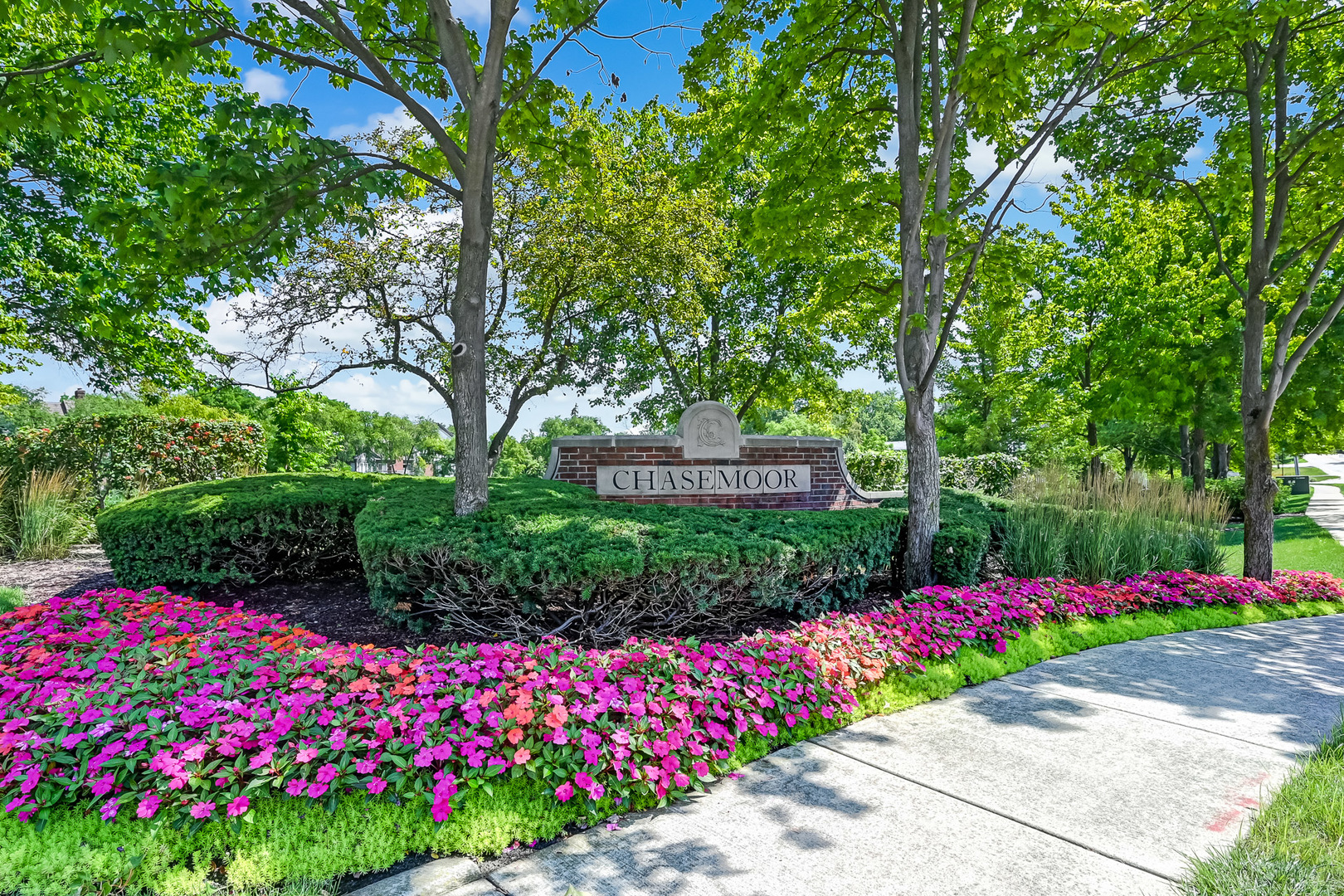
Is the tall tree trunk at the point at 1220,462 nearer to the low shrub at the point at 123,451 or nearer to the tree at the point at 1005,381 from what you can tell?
the tree at the point at 1005,381

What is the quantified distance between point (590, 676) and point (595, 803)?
684 mm

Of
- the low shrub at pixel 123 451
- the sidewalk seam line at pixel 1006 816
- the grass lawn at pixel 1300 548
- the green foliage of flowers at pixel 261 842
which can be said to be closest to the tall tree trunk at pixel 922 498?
the sidewalk seam line at pixel 1006 816

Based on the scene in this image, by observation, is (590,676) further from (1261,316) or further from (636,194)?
(636,194)

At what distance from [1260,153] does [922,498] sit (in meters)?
6.04

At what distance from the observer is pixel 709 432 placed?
831 centimetres

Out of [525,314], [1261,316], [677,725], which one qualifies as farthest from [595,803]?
[525,314]

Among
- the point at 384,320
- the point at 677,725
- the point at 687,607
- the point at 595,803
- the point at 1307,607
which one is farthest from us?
the point at 384,320

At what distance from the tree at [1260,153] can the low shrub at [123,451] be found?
13887mm

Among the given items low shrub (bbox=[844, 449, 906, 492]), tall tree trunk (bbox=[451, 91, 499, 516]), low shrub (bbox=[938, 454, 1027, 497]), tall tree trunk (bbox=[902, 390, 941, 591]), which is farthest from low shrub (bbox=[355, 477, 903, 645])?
low shrub (bbox=[938, 454, 1027, 497])

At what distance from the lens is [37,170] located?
11.6 meters

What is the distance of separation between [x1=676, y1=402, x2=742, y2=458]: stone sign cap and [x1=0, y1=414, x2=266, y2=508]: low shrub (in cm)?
847

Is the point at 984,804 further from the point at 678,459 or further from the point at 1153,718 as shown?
the point at 678,459

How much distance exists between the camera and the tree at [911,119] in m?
5.36

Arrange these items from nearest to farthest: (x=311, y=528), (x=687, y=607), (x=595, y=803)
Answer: (x=595, y=803)
(x=687, y=607)
(x=311, y=528)
